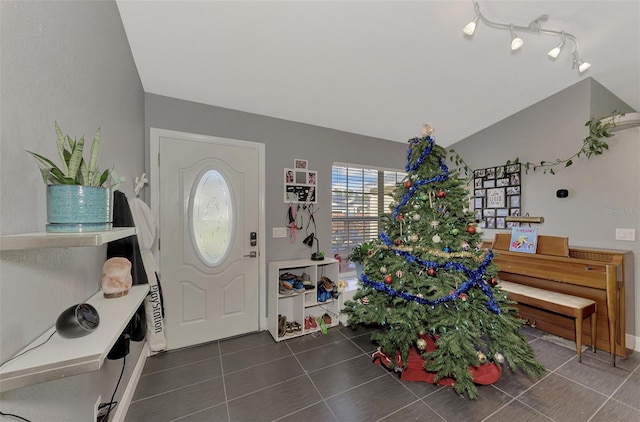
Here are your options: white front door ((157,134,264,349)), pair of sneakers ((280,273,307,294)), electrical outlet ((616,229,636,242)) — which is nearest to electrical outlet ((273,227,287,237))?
white front door ((157,134,264,349))

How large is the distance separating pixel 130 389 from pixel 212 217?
1437 millimetres

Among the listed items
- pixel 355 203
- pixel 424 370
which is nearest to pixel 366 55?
pixel 355 203

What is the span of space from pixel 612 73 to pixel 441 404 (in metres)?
3.46

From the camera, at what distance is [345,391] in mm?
1827

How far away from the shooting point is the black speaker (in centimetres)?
70

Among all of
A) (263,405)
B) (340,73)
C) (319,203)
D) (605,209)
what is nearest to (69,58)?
(340,73)

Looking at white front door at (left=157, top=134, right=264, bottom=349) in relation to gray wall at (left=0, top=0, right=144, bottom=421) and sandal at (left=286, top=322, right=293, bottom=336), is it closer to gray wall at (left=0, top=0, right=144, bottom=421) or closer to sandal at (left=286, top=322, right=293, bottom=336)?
sandal at (left=286, top=322, right=293, bottom=336)

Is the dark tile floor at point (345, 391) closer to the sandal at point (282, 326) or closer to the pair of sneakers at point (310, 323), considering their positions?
the sandal at point (282, 326)

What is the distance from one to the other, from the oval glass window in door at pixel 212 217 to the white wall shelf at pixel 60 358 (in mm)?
1699

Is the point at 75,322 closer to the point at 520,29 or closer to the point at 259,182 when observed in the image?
the point at 259,182

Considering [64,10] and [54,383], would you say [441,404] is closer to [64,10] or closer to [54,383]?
[54,383]

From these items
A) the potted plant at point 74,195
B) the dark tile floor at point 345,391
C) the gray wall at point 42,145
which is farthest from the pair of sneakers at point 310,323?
the potted plant at point 74,195

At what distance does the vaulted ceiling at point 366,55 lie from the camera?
169 cm

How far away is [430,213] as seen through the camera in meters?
1.94
